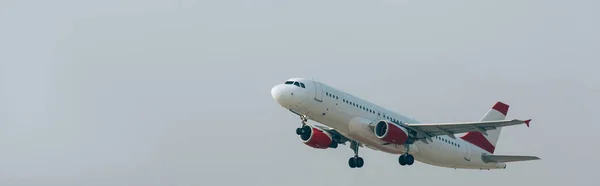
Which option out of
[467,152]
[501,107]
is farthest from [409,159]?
[501,107]

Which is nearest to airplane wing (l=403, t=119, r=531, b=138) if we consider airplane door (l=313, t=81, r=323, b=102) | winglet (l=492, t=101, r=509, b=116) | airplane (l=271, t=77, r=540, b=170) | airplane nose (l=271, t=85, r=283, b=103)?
airplane (l=271, t=77, r=540, b=170)

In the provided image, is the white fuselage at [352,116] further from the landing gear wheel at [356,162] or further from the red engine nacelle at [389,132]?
the landing gear wheel at [356,162]

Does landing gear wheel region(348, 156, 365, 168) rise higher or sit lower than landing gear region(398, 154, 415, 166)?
higher

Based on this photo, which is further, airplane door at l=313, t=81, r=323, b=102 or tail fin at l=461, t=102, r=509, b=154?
tail fin at l=461, t=102, r=509, b=154

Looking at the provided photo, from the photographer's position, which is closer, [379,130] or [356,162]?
[379,130]

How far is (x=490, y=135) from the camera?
95812mm

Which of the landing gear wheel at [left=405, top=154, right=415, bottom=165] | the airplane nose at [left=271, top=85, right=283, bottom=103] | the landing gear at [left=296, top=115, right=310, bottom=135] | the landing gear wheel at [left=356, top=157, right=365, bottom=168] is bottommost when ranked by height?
the landing gear wheel at [left=405, top=154, right=415, bottom=165]

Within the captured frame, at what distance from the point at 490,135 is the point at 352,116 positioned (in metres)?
19.9

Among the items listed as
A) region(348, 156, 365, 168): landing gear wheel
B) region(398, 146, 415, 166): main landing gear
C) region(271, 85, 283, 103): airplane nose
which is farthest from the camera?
region(348, 156, 365, 168): landing gear wheel

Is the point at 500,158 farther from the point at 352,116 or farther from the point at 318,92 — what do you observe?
the point at 318,92

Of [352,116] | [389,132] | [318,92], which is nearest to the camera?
[318,92]

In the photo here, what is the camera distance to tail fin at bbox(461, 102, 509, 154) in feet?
305

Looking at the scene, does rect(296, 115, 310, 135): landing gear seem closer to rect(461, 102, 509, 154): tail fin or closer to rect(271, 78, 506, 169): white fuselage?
rect(271, 78, 506, 169): white fuselage

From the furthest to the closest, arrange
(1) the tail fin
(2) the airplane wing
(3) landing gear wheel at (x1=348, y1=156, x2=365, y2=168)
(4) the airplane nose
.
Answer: (1) the tail fin, (3) landing gear wheel at (x1=348, y1=156, x2=365, y2=168), (2) the airplane wing, (4) the airplane nose
